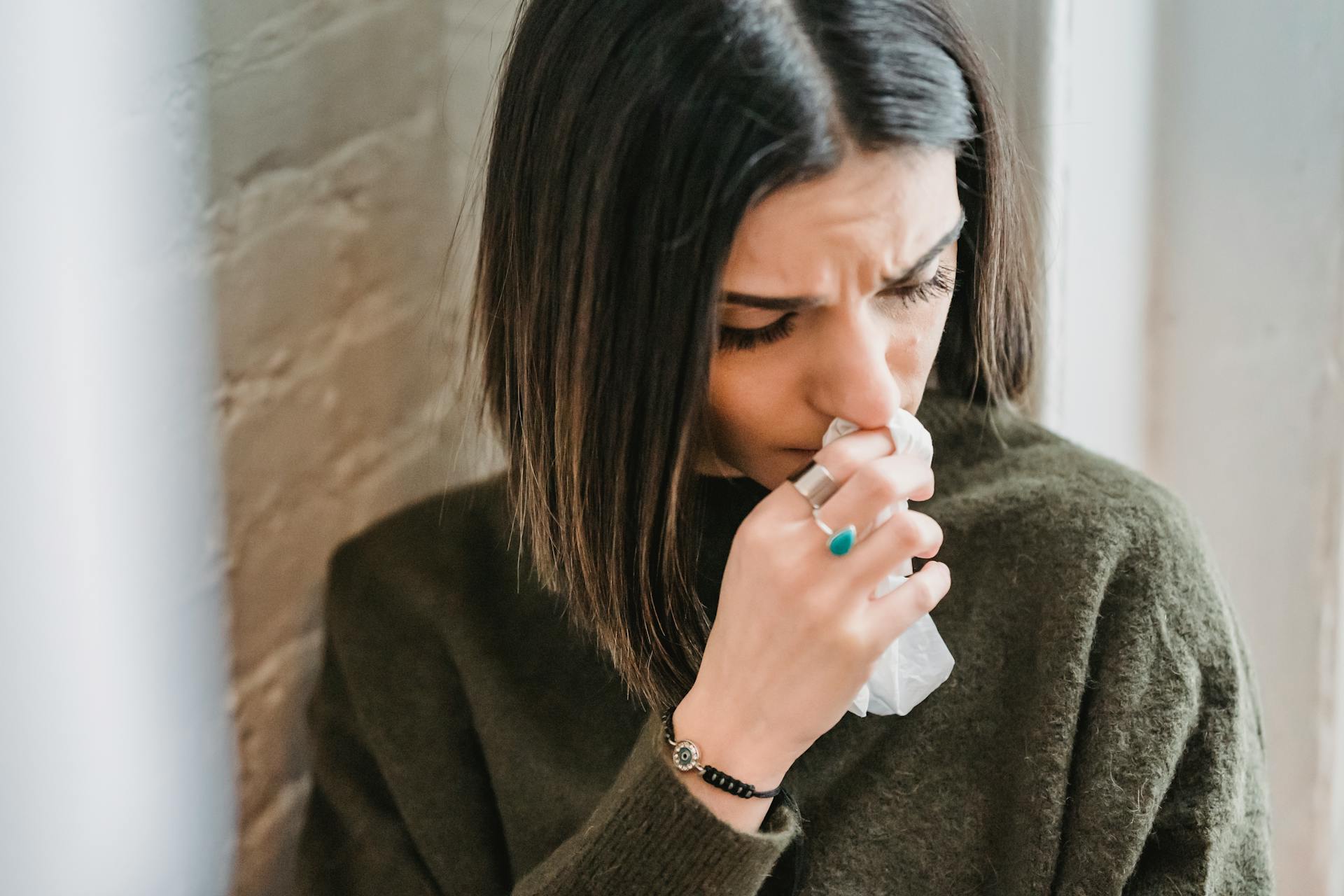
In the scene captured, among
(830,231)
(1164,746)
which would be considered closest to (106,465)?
(830,231)

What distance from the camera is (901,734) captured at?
928 mm

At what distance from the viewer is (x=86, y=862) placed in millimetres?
897

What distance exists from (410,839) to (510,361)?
48cm

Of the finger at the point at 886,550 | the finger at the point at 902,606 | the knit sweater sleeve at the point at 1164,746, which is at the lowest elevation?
the knit sweater sleeve at the point at 1164,746

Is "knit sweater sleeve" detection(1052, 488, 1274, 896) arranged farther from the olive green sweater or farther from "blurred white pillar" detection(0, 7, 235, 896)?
"blurred white pillar" detection(0, 7, 235, 896)

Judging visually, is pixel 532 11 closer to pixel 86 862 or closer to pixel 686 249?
pixel 686 249

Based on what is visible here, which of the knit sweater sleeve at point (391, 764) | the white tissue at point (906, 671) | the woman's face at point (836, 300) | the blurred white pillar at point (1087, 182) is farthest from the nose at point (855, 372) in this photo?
A: the knit sweater sleeve at point (391, 764)

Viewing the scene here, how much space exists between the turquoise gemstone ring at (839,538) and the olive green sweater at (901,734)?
0.18 metres

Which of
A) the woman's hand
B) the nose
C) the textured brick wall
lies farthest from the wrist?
the textured brick wall

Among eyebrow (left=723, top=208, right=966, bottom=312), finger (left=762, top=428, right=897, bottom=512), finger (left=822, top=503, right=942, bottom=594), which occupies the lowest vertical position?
finger (left=822, top=503, right=942, bottom=594)

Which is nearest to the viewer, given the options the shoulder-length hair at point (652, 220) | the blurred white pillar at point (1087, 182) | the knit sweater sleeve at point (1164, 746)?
the shoulder-length hair at point (652, 220)

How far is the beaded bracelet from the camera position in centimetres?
82

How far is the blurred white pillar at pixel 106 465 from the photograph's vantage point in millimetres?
813

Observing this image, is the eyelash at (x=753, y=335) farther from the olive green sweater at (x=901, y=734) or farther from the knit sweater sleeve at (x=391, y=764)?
the knit sweater sleeve at (x=391, y=764)
